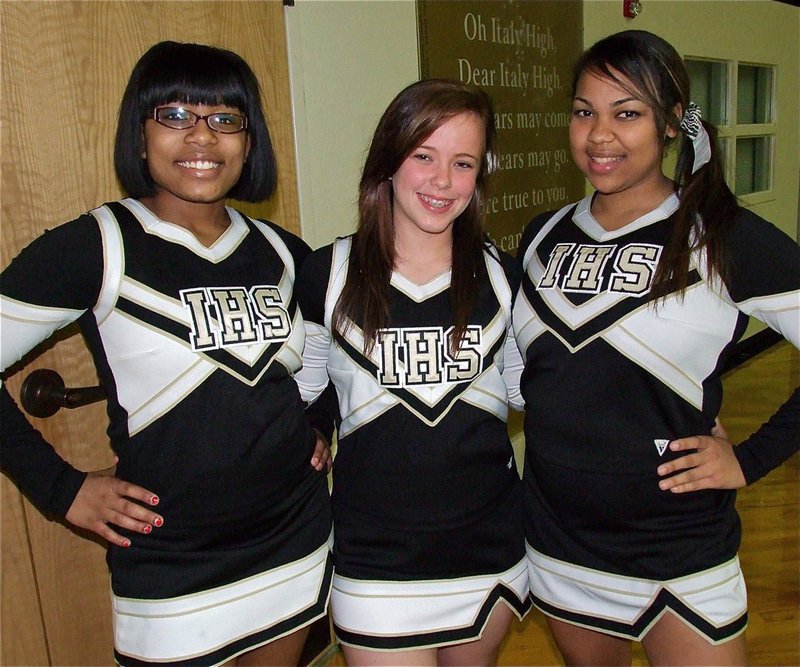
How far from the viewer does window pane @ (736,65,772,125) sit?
19.0 feet

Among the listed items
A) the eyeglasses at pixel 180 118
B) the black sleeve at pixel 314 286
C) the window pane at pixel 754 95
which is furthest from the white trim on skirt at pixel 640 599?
the window pane at pixel 754 95

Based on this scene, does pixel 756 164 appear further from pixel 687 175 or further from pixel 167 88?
pixel 167 88

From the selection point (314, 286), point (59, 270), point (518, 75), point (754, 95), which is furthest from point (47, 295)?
point (754, 95)

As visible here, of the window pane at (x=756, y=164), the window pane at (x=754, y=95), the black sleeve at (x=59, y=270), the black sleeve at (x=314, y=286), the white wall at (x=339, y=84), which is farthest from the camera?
the window pane at (x=756, y=164)

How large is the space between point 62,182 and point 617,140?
3.35ft

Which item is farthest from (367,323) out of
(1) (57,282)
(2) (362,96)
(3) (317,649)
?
(3) (317,649)

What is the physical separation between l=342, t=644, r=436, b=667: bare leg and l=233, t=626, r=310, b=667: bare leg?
9 cm

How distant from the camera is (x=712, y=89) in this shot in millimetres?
5297

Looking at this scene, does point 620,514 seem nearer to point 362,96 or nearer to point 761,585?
point 362,96

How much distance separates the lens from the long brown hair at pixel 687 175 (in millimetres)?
1292

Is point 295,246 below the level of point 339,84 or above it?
below

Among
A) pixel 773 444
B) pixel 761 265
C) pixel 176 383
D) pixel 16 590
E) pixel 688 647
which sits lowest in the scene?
pixel 688 647

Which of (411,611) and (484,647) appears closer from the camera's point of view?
(411,611)

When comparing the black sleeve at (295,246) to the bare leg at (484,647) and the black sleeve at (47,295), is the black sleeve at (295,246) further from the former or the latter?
the bare leg at (484,647)
